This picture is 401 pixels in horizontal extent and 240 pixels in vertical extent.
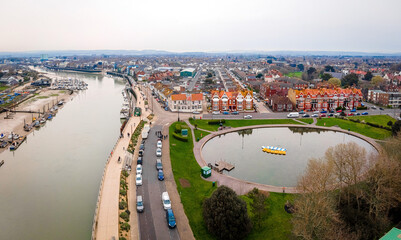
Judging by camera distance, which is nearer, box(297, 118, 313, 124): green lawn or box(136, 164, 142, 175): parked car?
box(136, 164, 142, 175): parked car

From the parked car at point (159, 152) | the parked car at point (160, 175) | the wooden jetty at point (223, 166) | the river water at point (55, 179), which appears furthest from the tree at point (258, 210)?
the parked car at point (159, 152)

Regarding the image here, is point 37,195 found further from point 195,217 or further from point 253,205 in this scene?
point 253,205

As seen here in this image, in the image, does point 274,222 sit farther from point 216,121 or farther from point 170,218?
point 216,121

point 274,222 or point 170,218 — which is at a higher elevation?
point 170,218

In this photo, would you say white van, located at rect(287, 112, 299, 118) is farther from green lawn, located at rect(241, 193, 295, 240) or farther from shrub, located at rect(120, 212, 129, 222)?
shrub, located at rect(120, 212, 129, 222)

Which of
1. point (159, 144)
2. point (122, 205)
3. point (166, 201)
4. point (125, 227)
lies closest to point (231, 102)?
point (159, 144)

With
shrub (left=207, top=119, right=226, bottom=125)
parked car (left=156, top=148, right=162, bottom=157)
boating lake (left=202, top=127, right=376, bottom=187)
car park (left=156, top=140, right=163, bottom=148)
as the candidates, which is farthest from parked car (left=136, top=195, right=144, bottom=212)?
shrub (left=207, top=119, right=226, bottom=125)
